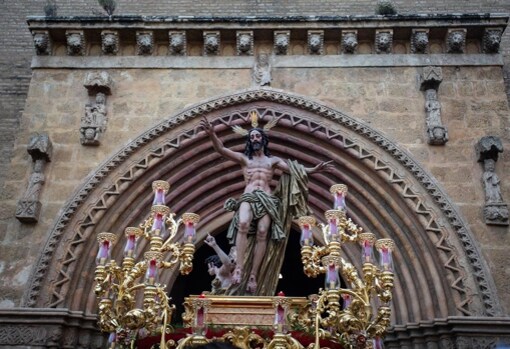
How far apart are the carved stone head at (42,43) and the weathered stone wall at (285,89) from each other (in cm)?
36

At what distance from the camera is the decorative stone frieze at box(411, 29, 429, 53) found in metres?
10.4

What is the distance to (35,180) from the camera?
376 inches

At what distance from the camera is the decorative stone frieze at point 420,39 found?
411 inches

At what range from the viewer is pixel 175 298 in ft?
41.3

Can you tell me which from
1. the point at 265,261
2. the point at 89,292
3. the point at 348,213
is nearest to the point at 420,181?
the point at 348,213

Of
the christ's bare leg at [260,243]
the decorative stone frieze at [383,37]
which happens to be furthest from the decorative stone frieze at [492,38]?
the christ's bare leg at [260,243]

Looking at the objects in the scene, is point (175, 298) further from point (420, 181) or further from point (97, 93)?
point (420, 181)

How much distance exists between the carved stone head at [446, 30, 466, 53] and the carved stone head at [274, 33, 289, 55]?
273 cm

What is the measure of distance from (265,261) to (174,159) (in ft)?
12.5

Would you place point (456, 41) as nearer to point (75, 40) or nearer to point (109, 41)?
point (109, 41)

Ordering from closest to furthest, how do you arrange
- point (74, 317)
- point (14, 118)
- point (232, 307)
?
point (232, 307), point (74, 317), point (14, 118)

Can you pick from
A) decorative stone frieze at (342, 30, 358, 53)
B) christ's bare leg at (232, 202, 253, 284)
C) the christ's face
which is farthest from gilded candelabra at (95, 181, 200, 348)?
decorative stone frieze at (342, 30, 358, 53)

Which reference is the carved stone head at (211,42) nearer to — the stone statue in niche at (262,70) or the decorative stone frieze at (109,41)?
the stone statue in niche at (262,70)

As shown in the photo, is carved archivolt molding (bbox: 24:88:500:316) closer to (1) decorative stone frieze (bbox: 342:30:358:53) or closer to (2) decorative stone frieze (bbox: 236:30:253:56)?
(2) decorative stone frieze (bbox: 236:30:253:56)
